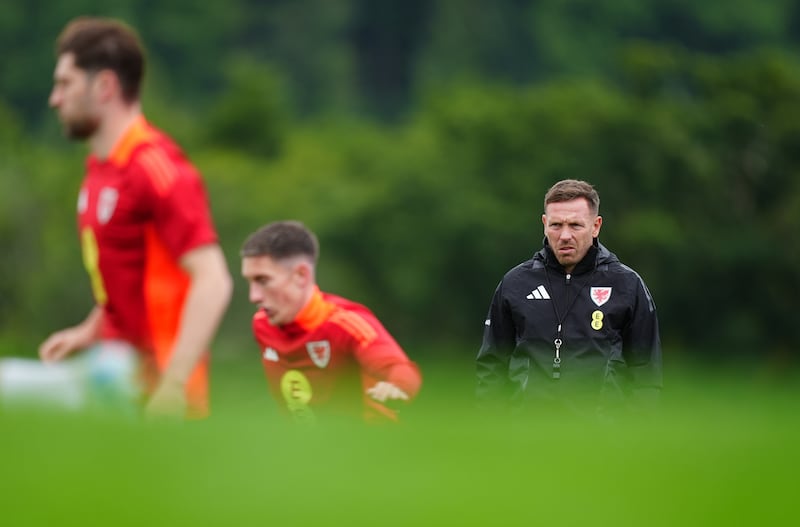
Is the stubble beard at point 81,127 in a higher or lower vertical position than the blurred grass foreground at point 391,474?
higher

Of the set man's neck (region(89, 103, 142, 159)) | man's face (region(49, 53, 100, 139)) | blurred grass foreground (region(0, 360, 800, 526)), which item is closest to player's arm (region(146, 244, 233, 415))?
man's neck (region(89, 103, 142, 159))

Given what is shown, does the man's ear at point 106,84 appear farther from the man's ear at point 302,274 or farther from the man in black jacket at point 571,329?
the man in black jacket at point 571,329

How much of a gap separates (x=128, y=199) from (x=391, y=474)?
109 inches

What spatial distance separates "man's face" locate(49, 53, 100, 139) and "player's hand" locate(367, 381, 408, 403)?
1.55m

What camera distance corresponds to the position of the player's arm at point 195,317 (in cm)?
662

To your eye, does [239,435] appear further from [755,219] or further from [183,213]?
[755,219]

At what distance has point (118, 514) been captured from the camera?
13.5 feet

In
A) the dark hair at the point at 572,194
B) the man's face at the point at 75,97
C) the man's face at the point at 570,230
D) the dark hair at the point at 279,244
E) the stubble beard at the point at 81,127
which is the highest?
the man's face at the point at 75,97

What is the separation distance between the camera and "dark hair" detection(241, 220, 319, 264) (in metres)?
8.05

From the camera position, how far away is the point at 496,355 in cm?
729

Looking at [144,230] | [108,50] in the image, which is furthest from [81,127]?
[144,230]

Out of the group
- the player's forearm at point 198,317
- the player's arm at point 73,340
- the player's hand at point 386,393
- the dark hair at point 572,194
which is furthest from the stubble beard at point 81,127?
the dark hair at point 572,194

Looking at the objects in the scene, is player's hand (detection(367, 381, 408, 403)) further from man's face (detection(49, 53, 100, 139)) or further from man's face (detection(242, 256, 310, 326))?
man's face (detection(49, 53, 100, 139))

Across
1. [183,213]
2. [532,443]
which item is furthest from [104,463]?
[183,213]
